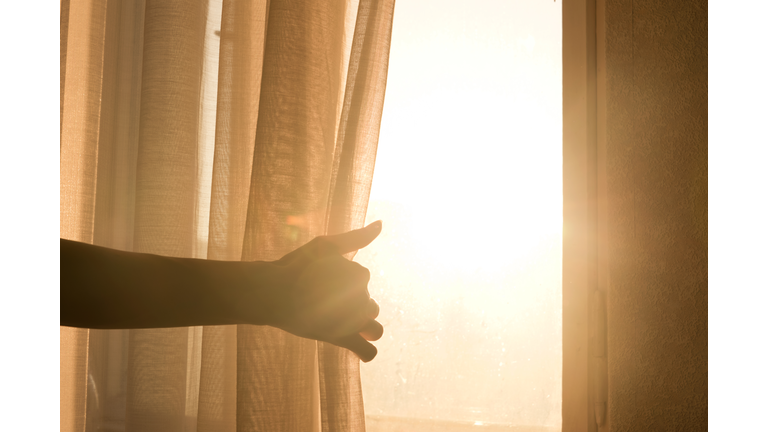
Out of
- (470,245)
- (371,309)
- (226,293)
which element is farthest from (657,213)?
(226,293)

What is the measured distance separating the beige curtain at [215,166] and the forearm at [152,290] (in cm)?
12

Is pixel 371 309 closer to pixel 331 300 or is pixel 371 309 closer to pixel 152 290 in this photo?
pixel 331 300

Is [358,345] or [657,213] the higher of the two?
[657,213]

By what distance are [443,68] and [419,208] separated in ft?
0.93

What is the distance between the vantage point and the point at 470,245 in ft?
2.59

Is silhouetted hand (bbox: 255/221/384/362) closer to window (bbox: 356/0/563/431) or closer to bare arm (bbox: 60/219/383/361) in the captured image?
bare arm (bbox: 60/219/383/361)

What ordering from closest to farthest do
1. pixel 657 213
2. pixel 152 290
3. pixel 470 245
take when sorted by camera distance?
pixel 152 290, pixel 657 213, pixel 470 245

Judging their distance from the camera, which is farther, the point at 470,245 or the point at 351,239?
the point at 470,245

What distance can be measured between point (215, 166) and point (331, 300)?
0.37 metres

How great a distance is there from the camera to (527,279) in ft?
2.61

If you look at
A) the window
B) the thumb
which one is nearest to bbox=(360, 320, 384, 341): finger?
the thumb

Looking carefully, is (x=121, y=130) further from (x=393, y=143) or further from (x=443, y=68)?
(x=443, y=68)

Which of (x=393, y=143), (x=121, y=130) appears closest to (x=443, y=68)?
(x=393, y=143)

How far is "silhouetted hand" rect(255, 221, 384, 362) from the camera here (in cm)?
55
